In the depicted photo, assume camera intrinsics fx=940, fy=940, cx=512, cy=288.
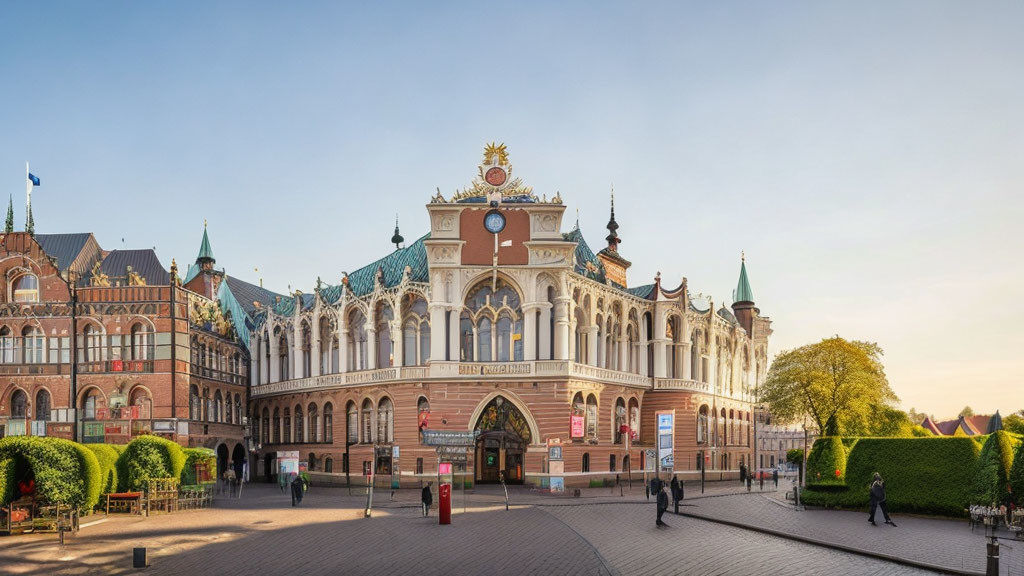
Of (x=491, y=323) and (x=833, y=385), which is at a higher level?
Answer: (x=491, y=323)

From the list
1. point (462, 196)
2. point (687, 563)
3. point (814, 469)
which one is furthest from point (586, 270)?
point (687, 563)

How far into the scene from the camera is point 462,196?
213 ft

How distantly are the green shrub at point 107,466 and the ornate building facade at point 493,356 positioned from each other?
23302 mm

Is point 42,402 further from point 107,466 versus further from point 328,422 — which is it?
point 107,466

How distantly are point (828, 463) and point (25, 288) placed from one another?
57238mm

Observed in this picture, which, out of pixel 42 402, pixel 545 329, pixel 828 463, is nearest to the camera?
pixel 828 463

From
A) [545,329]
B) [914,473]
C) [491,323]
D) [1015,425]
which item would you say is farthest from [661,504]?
[1015,425]

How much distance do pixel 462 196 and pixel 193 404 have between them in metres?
27.5

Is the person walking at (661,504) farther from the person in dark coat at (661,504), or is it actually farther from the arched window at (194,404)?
the arched window at (194,404)

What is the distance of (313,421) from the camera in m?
75.1

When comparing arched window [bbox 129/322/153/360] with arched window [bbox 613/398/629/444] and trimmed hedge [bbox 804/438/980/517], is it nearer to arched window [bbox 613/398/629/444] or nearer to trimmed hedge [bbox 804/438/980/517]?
arched window [bbox 613/398/629/444]

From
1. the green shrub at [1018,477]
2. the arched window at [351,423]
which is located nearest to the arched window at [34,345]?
the arched window at [351,423]

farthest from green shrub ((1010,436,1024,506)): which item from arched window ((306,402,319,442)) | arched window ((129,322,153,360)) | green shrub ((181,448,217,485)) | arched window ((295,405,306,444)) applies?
arched window ((129,322,153,360))

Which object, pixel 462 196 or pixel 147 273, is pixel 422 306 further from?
pixel 147 273
